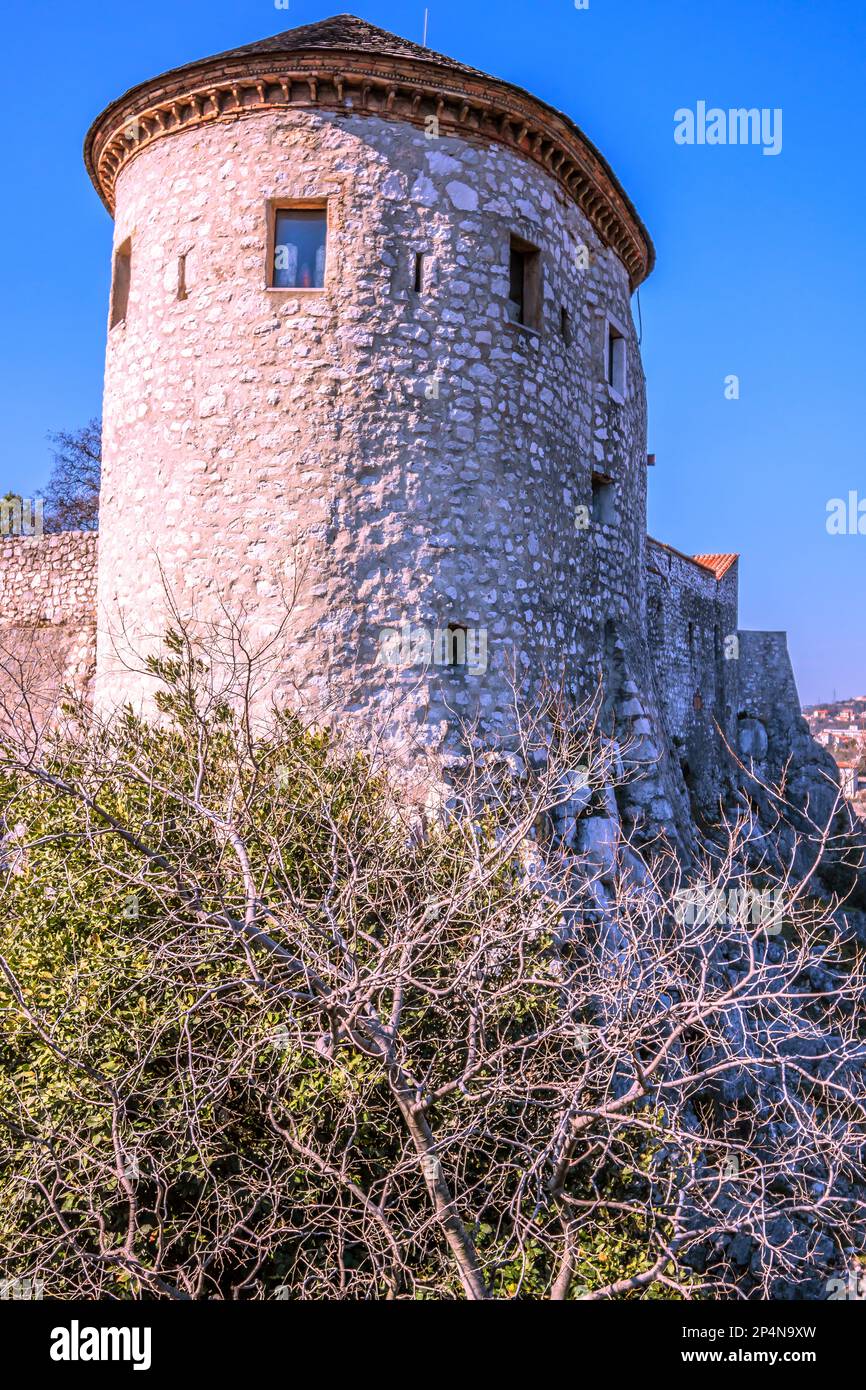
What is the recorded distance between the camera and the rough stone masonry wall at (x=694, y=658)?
61.2ft

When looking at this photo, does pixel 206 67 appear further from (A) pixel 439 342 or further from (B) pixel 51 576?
(B) pixel 51 576

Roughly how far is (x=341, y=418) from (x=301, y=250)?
1.51 m

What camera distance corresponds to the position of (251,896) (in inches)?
199

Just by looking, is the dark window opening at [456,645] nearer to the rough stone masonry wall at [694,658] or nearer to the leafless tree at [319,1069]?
the leafless tree at [319,1069]

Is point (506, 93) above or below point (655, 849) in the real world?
above

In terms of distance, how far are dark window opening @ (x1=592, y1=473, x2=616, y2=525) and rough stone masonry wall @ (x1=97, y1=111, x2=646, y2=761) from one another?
1636mm

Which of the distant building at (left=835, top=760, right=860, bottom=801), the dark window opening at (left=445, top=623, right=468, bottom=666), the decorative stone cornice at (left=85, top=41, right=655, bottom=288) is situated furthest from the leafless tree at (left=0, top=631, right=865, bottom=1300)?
the decorative stone cornice at (left=85, top=41, right=655, bottom=288)

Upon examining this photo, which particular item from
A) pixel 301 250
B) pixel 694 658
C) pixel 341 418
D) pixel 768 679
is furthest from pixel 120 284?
pixel 768 679

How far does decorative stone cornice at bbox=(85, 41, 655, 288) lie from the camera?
8.28 m

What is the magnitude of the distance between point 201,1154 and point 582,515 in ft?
22.9

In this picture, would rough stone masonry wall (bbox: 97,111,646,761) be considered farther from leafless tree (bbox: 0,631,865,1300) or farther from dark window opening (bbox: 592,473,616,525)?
leafless tree (bbox: 0,631,865,1300)

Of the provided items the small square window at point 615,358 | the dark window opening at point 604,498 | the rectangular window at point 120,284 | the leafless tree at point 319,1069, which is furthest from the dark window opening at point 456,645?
the rectangular window at point 120,284

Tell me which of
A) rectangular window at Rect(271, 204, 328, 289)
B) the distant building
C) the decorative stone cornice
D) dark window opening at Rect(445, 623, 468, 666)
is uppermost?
the decorative stone cornice
